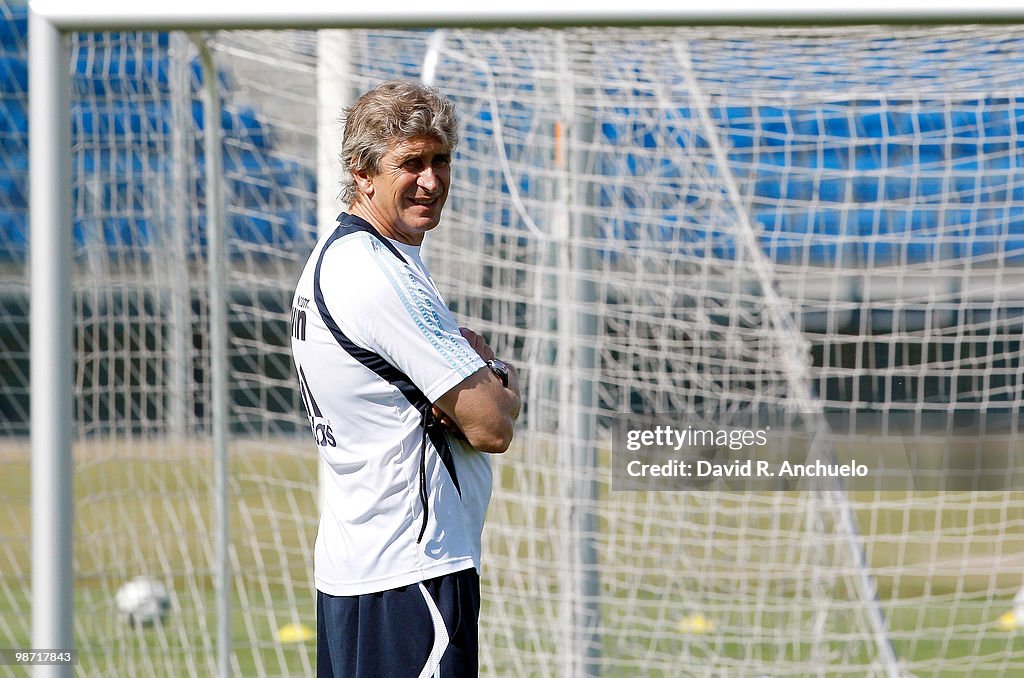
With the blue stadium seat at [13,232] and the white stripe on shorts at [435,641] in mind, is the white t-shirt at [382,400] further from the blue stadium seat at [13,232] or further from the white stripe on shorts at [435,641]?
the blue stadium seat at [13,232]

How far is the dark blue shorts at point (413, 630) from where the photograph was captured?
67.7 inches

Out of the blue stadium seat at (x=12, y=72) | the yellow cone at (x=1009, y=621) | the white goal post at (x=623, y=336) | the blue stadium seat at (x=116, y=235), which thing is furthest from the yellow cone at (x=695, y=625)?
the blue stadium seat at (x=12, y=72)

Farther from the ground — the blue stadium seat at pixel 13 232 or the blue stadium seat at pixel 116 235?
the blue stadium seat at pixel 13 232

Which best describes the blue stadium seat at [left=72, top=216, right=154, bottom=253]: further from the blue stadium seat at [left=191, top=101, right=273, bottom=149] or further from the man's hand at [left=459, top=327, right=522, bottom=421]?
the man's hand at [left=459, top=327, right=522, bottom=421]

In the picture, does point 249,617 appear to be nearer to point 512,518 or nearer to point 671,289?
point 512,518

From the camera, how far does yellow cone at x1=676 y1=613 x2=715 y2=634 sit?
401cm

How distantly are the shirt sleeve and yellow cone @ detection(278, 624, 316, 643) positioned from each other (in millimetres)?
2927

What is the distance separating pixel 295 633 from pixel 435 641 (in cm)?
289

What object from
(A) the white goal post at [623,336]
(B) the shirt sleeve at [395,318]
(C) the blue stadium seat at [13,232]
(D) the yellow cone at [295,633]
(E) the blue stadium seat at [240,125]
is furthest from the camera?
(C) the blue stadium seat at [13,232]

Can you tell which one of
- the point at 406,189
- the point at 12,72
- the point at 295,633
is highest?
the point at 12,72

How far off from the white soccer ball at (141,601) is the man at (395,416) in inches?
83.6

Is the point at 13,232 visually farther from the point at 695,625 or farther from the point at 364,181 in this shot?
the point at 364,181

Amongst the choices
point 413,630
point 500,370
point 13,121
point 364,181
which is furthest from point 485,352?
point 13,121

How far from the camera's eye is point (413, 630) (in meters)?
1.72
